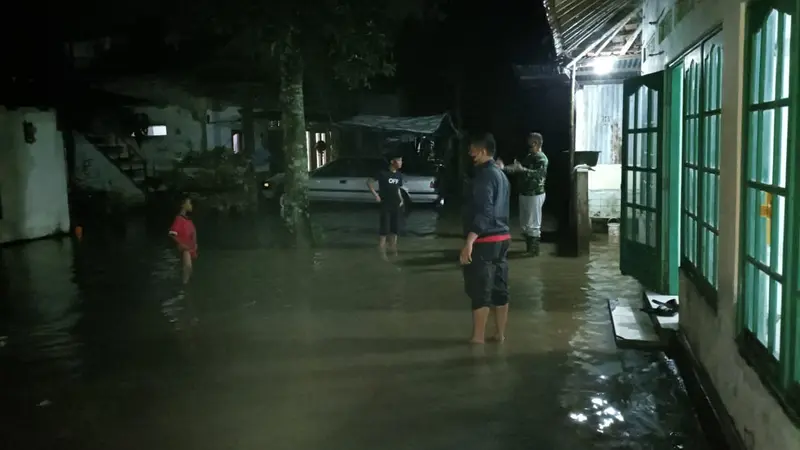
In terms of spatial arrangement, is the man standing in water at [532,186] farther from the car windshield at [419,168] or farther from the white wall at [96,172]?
the white wall at [96,172]

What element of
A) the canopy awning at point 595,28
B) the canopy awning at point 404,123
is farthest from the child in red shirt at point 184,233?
the canopy awning at point 404,123

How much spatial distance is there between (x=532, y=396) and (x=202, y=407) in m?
2.42

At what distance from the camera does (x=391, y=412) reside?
561 centimetres

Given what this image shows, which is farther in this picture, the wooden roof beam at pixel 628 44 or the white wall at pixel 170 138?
the white wall at pixel 170 138

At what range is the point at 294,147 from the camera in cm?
1379

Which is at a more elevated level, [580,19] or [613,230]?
[580,19]

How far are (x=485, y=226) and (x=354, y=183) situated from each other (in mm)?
13835

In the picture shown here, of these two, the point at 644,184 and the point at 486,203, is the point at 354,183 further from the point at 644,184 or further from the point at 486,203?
the point at 486,203

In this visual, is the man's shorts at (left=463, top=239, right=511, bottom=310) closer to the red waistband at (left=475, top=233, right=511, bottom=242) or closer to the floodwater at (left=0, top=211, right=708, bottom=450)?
the red waistband at (left=475, top=233, right=511, bottom=242)

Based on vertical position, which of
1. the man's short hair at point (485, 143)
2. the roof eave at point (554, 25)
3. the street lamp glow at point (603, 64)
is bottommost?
the man's short hair at point (485, 143)

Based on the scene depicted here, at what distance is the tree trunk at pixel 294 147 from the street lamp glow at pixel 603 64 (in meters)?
4.97

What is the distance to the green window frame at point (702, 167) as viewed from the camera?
5578 millimetres

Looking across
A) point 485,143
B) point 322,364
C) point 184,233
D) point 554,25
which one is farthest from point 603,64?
point 322,364

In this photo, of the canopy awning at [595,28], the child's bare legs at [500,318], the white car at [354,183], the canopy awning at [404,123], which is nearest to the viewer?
the child's bare legs at [500,318]
